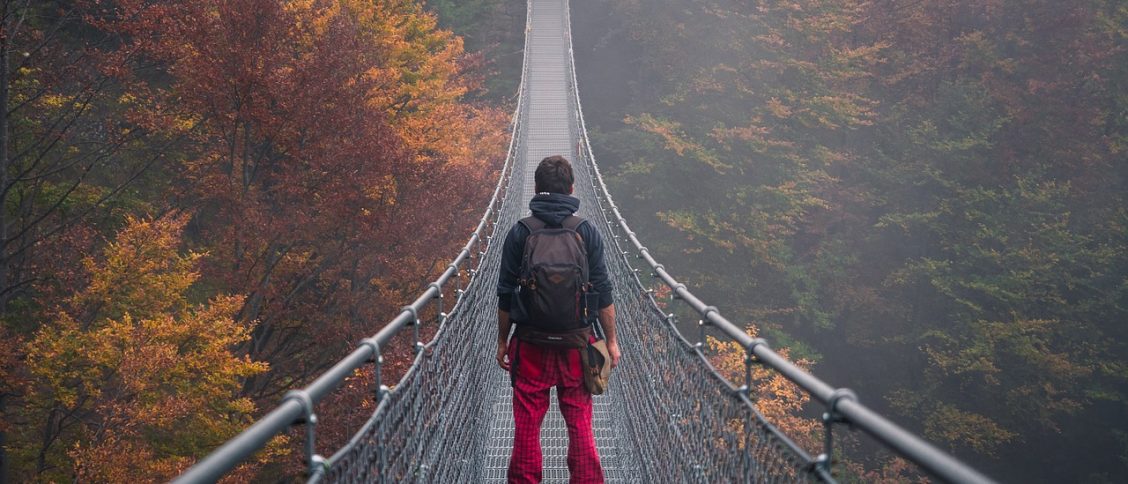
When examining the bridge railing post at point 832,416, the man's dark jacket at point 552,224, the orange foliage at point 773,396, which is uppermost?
the man's dark jacket at point 552,224

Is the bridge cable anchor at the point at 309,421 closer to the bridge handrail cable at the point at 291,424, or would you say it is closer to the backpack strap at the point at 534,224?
the bridge handrail cable at the point at 291,424

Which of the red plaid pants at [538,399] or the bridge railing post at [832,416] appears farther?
the red plaid pants at [538,399]

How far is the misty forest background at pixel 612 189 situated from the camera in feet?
23.5

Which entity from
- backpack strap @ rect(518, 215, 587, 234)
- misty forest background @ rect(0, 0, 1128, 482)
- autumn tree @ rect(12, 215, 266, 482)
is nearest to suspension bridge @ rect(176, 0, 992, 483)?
backpack strap @ rect(518, 215, 587, 234)

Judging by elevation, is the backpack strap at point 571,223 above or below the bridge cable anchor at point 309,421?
above

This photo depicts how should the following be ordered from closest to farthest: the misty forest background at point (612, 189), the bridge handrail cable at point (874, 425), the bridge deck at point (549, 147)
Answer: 1. the bridge handrail cable at point (874, 425)
2. the bridge deck at point (549, 147)
3. the misty forest background at point (612, 189)

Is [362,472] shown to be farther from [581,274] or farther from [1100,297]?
[1100,297]

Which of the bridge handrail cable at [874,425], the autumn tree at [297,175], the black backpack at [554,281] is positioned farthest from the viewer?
the autumn tree at [297,175]

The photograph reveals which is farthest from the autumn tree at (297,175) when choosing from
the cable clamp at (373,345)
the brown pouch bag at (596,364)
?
the cable clamp at (373,345)

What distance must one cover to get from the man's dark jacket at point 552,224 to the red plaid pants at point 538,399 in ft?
0.54

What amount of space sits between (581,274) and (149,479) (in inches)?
215

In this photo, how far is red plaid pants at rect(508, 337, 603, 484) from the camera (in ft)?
7.22

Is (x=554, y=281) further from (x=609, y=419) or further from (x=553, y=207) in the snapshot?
(x=609, y=419)

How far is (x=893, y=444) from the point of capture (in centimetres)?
89
